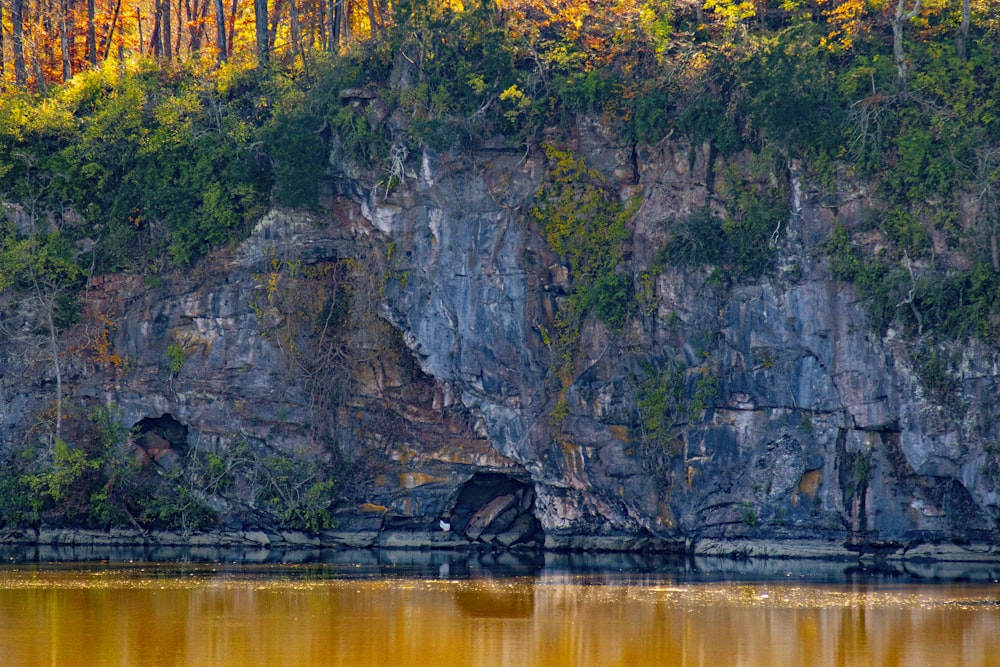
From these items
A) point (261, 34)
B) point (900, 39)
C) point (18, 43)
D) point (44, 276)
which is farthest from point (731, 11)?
point (18, 43)

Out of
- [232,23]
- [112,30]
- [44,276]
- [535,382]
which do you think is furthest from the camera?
[232,23]

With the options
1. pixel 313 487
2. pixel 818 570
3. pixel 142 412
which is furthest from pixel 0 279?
pixel 818 570

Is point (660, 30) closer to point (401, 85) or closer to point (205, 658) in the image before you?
point (401, 85)

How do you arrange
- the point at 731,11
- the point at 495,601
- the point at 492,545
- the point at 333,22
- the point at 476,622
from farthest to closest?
the point at 333,22 → the point at 492,545 → the point at 731,11 → the point at 495,601 → the point at 476,622

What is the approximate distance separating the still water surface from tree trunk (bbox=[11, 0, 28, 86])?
14164 mm

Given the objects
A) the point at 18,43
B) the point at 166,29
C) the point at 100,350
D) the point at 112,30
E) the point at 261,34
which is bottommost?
the point at 100,350

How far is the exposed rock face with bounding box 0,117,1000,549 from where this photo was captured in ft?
79.5

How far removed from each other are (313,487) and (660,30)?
1210 cm

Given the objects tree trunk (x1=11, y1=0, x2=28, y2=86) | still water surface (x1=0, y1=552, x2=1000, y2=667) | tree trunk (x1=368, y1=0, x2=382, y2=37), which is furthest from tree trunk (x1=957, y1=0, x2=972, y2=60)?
tree trunk (x1=11, y1=0, x2=28, y2=86)

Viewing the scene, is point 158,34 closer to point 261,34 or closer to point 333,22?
point 261,34

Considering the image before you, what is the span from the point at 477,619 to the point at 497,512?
926cm

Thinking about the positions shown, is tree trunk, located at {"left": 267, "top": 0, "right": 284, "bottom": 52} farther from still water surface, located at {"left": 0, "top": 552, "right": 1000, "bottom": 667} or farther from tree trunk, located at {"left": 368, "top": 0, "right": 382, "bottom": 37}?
still water surface, located at {"left": 0, "top": 552, "right": 1000, "bottom": 667}

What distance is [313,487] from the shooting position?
1040 inches

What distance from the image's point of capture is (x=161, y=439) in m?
27.5
